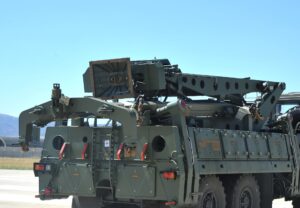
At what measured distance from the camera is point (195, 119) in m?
10.6

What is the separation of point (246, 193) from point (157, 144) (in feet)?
8.11

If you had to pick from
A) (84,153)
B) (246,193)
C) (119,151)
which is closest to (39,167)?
(84,153)

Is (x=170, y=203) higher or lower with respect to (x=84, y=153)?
lower

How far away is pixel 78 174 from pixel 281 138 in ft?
14.9

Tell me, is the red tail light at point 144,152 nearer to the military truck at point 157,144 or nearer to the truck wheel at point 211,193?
the military truck at point 157,144

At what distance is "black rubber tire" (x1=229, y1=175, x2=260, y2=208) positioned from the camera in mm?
10352

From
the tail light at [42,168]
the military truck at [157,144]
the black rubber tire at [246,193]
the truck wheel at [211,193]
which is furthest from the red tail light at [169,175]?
the tail light at [42,168]

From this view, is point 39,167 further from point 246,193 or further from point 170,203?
point 246,193

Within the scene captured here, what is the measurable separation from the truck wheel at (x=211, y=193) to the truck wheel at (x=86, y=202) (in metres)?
1.86

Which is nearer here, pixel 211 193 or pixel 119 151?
pixel 119 151

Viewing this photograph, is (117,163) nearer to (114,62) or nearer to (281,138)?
(114,62)

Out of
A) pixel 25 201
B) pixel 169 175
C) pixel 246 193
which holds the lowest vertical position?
pixel 25 201

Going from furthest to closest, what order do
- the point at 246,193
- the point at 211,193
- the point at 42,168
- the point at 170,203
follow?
the point at 246,193
the point at 42,168
the point at 211,193
the point at 170,203

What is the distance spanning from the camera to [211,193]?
32.1 feet
